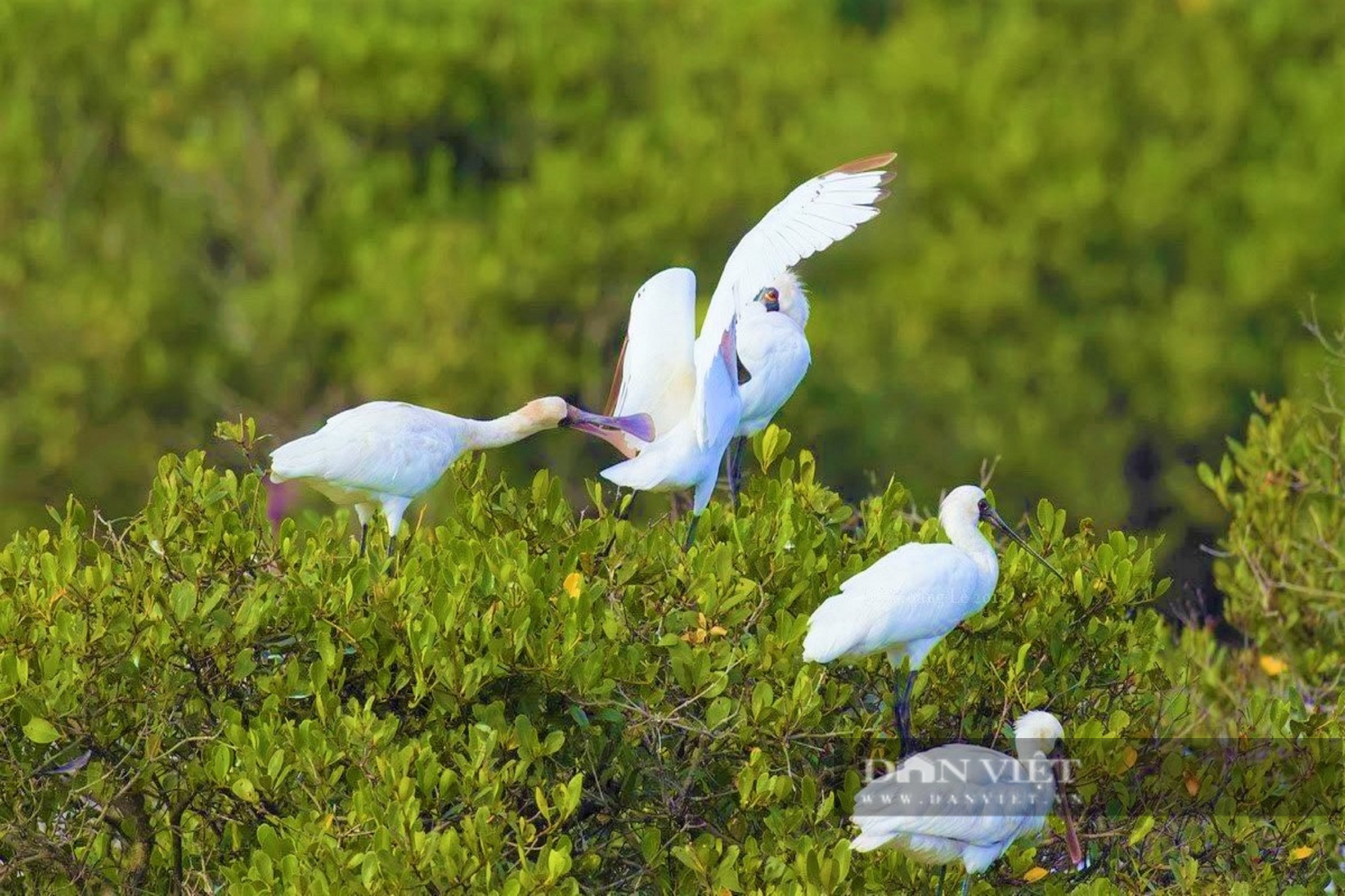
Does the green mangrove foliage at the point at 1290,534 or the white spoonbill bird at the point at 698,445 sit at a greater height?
the white spoonbill bird at the point at 698,445

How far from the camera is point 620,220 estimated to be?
20609 millimetres

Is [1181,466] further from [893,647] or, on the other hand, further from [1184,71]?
[893,647]

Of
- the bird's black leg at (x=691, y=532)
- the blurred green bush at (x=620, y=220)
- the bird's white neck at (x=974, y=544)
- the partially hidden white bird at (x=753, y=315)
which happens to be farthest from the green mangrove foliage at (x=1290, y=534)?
the blurred green bush at (x=620, y=220)

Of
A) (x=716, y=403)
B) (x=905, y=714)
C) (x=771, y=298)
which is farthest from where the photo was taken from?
(x=771, y=298)

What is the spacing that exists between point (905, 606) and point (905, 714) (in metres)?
0.31

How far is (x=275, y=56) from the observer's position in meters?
20.7

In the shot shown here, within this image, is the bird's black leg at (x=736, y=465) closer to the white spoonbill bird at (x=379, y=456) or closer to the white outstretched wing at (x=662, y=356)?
the white outstretched wing at (x=662, y=356)

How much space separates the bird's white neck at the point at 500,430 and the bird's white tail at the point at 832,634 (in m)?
1.71

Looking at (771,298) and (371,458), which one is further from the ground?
(371,458)

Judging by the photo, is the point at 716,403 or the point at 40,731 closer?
the point at 40,731

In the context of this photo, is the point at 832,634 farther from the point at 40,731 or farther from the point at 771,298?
the point at 771,298

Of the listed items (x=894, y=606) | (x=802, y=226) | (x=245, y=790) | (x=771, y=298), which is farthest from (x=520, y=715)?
(x=771, y=298)

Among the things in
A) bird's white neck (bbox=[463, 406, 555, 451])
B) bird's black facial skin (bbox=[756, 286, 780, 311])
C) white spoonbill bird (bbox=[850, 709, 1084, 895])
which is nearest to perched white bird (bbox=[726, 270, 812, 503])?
bird's black facial skin (bbox=[756, 286, 780, 311])

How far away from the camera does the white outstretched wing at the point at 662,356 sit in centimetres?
742
